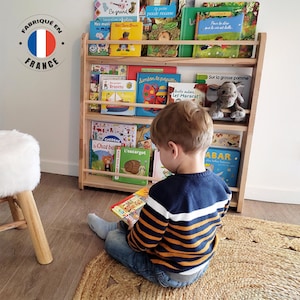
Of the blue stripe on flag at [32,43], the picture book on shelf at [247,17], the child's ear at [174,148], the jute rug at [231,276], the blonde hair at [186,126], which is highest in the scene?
the picture book on shelf at [247,17]

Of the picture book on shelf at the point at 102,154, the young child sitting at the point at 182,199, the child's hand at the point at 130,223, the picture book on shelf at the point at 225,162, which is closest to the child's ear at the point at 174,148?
the young child sitting at the point at 182,199

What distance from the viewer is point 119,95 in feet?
4.92

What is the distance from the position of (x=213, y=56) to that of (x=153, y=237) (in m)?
1.00

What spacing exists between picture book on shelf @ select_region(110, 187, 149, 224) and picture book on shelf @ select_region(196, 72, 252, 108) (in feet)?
2.02

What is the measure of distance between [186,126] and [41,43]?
131cm

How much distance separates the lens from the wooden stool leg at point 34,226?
0.93 m

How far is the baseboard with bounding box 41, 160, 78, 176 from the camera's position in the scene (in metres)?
1.76

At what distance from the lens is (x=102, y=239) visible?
1144mm

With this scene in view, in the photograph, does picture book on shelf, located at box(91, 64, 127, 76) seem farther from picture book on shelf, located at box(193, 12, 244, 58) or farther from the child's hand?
the child's hand

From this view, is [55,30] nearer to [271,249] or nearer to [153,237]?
[153,237]

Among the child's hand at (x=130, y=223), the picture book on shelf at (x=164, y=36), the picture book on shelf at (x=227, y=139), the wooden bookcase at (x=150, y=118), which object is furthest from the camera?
the picture book on shelf at (x=227, y=139)

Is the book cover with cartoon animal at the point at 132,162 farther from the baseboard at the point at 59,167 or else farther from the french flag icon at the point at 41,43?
the french flag icon at the point at 41,43

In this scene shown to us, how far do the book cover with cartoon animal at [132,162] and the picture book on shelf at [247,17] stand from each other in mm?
744

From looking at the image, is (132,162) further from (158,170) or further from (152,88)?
(152,88)
